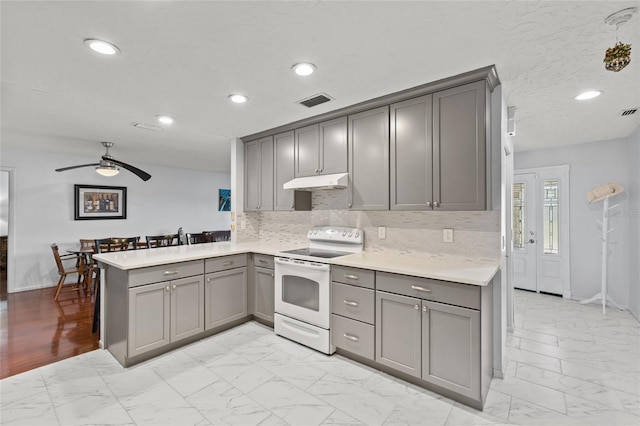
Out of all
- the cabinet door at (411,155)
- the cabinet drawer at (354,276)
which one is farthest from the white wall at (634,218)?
the cabinet drawer at (354,276)

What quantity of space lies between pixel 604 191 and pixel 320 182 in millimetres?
3869

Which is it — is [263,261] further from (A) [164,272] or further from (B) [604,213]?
(B) [604,213]

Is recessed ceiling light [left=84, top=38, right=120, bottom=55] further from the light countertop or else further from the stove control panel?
the stove control panel

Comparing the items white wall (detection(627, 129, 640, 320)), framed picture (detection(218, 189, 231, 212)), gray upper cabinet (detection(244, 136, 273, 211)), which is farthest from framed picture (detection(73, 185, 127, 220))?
white wall (detection(627, 129, 640, 320))

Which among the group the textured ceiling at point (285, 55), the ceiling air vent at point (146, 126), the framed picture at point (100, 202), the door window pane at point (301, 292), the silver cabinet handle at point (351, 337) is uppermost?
the ceiling air vent at point (146, 126)

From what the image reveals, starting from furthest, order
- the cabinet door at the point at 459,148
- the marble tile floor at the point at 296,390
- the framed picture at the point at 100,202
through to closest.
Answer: the framed picture at the point at 100,202 < the cabinet door at the point at 459,148 < the marble tile floor at the point at 296,390

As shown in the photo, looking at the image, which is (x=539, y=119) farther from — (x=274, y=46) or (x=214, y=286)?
(x=214, y=286)

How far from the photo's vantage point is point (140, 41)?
179cm

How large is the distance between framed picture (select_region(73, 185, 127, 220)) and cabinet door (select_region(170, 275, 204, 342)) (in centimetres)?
427

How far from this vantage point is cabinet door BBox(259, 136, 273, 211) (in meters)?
3.84

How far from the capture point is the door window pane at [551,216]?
4.68 metres

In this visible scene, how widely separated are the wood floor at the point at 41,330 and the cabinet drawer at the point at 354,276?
8.18ft

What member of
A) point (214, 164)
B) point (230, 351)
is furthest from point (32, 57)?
point (214, 164)

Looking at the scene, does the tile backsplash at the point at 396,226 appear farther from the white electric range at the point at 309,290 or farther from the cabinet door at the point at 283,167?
the cabinet door at the point at 283,167
